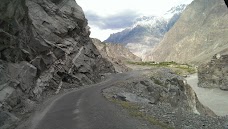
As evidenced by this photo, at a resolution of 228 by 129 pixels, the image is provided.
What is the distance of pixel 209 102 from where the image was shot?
81562mm

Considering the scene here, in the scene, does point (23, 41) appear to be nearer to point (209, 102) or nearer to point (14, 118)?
point (14, 118)

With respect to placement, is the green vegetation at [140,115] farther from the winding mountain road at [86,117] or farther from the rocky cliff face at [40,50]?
the rocky cliff face at [40,50]

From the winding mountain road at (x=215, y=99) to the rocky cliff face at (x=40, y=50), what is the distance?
27.4m

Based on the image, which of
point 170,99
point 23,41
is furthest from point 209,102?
point 23,41

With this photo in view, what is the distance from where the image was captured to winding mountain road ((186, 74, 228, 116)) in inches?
2801

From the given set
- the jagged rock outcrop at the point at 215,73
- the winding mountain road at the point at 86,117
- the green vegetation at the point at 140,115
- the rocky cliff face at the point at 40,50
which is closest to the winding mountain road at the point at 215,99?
the jagged rock outcrop at the point at 215,73

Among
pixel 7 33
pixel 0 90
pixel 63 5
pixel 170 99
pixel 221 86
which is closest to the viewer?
pixel 0 90

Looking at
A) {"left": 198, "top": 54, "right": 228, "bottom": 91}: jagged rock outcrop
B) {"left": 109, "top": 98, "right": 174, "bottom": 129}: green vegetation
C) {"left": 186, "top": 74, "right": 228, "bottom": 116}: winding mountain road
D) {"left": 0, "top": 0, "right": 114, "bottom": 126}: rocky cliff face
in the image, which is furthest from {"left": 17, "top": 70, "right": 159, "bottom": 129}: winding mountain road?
{"left": 198, "top": 54, "right": 228, "bottom": 91}: jagged rock outcrop

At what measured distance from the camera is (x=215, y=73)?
112m

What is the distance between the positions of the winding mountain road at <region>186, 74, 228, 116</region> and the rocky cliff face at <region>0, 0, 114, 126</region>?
2740cm

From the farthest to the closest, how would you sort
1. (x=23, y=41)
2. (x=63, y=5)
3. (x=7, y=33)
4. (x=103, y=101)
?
(x=63, y=5), (x=23, y=41), (x=7, y=33), (x=103, y=101)

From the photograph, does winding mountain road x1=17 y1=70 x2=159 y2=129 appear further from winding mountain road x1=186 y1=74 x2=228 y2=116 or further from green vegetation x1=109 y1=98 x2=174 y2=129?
winding mountain road x1=186 y1=74 x2=228 y2=116

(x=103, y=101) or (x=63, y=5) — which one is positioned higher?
(x=63, y=5)

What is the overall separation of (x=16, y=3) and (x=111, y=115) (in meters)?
18.0
